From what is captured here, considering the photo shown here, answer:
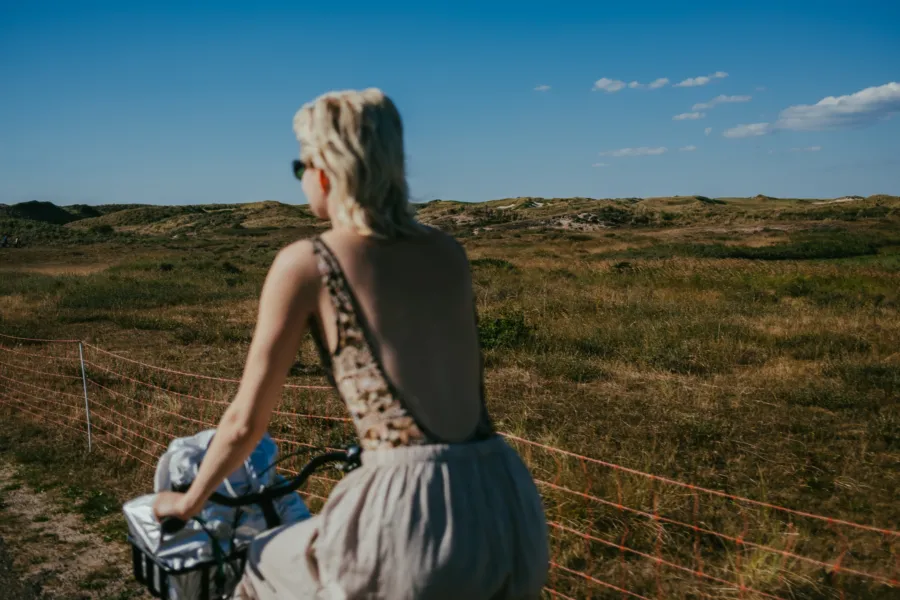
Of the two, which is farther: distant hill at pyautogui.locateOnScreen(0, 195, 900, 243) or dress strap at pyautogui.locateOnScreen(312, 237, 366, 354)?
distant hill at pyautogui.locateOnScreen(0, 195, 900, 243)

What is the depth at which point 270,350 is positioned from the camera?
1.56 metres

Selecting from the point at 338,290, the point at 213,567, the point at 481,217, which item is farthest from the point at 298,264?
the point at 481,217

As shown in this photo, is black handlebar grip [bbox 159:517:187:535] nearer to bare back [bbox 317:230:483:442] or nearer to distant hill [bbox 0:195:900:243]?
bare back [bbox 317:230:483:442]

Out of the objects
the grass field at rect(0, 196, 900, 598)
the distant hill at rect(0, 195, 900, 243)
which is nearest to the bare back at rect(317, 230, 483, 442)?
the grass field at rect(0, 196, 900, 598)

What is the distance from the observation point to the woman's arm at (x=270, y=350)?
1.55 meters

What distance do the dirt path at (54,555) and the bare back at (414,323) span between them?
11.3 ft

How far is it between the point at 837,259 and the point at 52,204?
366ft

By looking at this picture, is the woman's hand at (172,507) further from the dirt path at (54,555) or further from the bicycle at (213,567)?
the dirt path at (54,555)

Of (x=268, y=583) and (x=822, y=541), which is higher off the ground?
(x=268, y=583)

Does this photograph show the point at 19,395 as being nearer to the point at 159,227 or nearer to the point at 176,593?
the point at 176,593

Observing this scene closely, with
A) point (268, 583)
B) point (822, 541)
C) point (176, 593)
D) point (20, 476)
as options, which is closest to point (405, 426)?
point (268, 583)

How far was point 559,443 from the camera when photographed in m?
6.01

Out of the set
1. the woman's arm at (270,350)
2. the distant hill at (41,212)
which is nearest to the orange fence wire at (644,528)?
the woman's arm at (270,350)

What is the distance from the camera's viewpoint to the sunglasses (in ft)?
5.46
